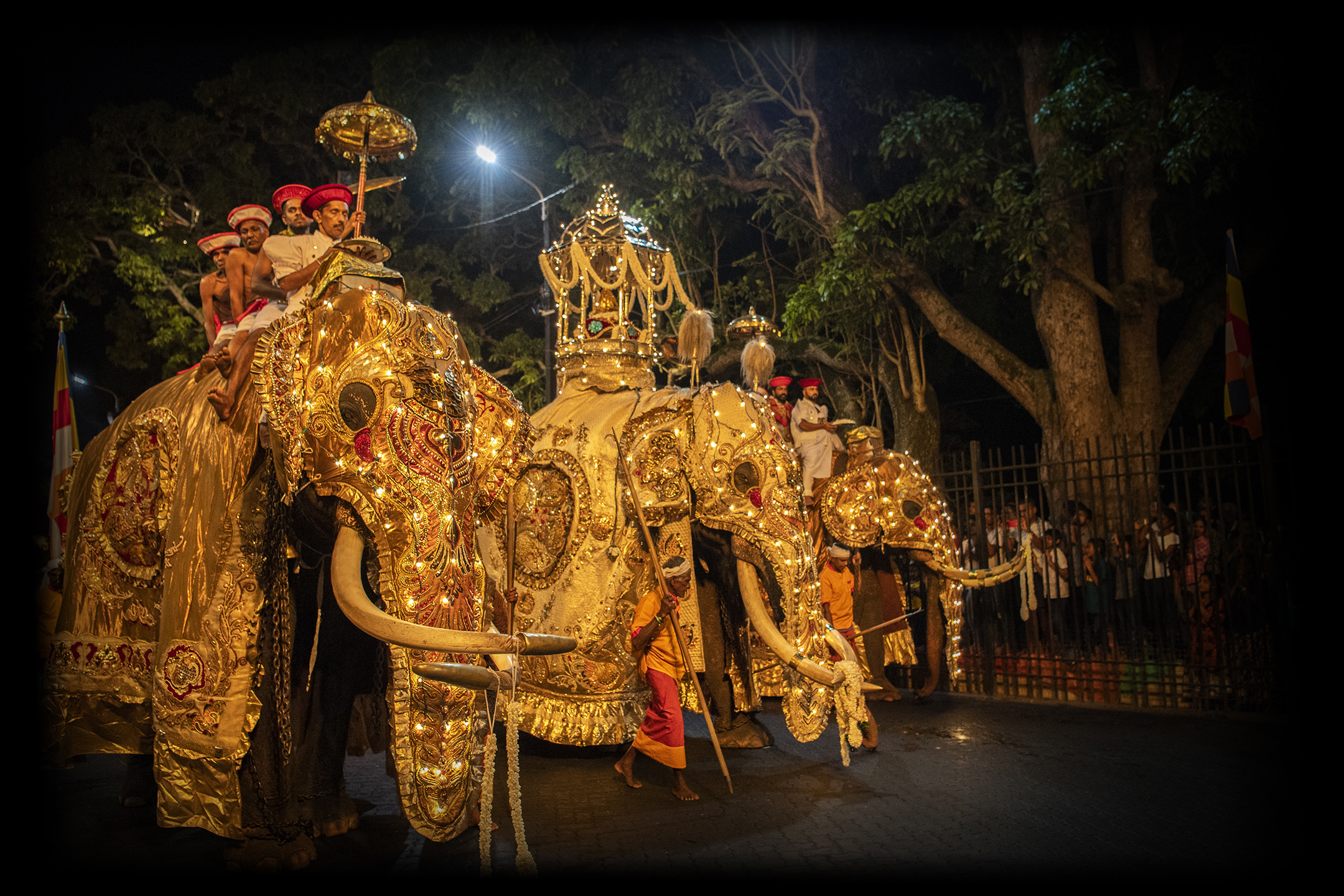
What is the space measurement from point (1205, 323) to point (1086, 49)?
383 cm

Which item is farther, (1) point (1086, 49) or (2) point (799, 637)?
(1) point (1086, 49)

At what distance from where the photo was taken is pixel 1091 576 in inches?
398

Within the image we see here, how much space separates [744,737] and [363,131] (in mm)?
5009

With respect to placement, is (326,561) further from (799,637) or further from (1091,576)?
(1091,576)

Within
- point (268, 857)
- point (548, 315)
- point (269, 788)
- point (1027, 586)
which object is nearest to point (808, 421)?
point (1027, 586)

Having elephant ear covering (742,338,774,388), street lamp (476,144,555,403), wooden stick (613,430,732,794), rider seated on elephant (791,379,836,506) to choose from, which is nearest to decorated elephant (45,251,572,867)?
wooden stick (613,430,732,794)

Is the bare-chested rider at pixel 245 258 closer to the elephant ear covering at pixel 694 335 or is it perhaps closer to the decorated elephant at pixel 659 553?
the decorated elephant at pixel 659 553

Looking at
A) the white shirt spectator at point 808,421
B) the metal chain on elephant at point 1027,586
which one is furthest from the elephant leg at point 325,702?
the metal chain on elephant at point 1027,586

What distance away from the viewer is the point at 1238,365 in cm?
834

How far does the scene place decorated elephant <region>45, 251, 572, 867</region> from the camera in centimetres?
344

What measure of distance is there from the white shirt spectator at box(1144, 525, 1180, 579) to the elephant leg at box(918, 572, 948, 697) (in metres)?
1.83

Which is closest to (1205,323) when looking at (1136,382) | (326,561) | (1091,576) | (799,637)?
(1136,382)

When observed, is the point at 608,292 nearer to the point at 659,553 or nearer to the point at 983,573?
the point at 659,553

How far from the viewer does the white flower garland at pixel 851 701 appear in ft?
18.8
